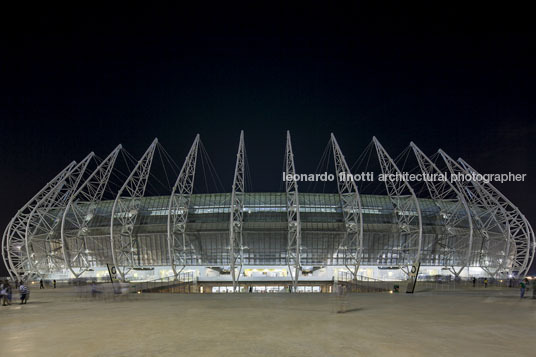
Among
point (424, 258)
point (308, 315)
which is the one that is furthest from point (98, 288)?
point (424, 258)

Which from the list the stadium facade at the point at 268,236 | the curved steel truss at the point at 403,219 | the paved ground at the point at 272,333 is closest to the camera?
the paved ground at the point at 272,333

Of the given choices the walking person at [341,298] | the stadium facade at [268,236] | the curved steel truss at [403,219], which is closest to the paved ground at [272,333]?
the walking person at [341,298]

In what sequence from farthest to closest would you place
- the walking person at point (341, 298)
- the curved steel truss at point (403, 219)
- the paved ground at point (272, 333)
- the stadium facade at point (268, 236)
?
1. the stadium facade at point (268, 236)
2. the curved steel truss at point (403, 219)
3. the walking person at point (341, 298)
4. the paved ground at point (272, 333)

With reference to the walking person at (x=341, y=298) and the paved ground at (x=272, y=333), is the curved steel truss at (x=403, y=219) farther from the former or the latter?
the walking person at (x=341, y=298)

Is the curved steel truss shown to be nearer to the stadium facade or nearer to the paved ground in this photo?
the stadium facade

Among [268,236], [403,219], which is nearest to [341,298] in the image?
[268,236]

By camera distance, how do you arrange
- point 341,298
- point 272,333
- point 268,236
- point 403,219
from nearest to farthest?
point 272,333 < point 341,298 < point 268,236 < point 403,219

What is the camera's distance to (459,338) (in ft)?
41.7

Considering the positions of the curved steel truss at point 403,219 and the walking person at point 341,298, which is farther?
the curved steel truss at point 403,219

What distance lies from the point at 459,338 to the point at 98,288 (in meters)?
27.0

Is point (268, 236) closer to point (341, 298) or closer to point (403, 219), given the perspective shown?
point (403, 219)

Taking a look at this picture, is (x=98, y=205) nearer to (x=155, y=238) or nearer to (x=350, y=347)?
(x=155, y=238)

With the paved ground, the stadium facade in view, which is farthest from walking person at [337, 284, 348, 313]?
the stadium facade

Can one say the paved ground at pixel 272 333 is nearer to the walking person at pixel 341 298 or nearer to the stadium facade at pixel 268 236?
the walking person at pixel 341 298
